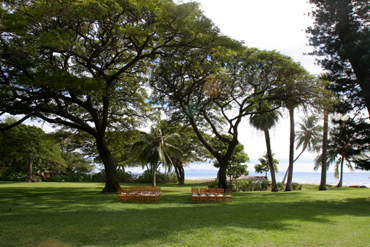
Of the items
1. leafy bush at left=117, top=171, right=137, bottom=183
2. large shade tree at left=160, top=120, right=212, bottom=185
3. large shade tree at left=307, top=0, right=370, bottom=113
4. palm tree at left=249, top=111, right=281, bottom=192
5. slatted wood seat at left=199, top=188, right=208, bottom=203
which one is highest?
large shade tree at left=307, top=0, right=370, bottom=113

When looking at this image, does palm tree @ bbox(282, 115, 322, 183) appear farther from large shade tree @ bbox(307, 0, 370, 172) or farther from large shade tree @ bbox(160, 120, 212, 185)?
large shade tree @ bbox(307, 0, 370, 172)

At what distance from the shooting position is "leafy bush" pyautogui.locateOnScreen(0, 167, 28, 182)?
105ft

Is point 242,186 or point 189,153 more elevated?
point 189,153

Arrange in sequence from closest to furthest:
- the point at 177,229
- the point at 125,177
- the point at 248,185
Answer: the point at 177,229 < the point at 248,185 < the point at 125,177

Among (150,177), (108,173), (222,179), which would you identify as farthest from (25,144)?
(150,177)

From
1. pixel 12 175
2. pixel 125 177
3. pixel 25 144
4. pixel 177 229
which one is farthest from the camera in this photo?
pixel 125 177

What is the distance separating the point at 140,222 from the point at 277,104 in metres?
15.3

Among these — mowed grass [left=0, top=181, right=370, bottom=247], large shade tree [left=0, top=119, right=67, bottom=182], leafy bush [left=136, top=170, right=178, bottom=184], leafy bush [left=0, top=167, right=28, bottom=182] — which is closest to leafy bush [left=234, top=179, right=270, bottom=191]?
leafy bush [left=136, top=170, right=178, bottom=184]

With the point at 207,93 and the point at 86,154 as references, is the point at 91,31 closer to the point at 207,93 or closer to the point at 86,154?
the point at 207,93

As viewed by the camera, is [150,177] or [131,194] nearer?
[131,194]

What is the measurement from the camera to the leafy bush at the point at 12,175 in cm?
3195

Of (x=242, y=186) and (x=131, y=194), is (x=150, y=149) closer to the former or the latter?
(x=131, y=194)

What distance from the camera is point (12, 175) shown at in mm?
31953

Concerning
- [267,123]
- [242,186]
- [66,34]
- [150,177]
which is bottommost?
[150,177]
